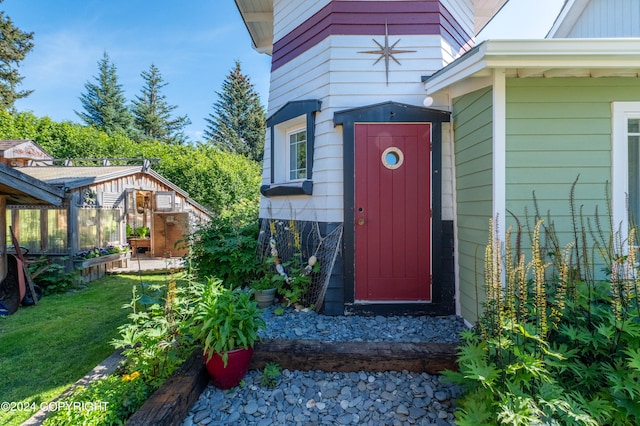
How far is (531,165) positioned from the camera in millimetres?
2734

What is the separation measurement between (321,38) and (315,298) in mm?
3134

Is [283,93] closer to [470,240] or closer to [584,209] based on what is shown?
[470,240]

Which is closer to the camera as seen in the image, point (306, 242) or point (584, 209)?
point (584, 209)

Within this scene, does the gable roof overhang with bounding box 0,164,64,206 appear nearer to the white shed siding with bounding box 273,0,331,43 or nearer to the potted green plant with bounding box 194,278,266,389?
the potted green plant with bounding box 194,278,266,389

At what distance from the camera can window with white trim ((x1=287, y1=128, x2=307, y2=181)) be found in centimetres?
413

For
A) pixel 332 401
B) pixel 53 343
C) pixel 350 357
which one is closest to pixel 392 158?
pixel 350 357

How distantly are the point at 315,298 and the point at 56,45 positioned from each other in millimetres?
21655

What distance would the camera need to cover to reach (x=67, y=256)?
6.20 meters

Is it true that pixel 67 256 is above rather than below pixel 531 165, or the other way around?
below

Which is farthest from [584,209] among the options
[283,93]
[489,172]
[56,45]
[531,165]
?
[56,45]

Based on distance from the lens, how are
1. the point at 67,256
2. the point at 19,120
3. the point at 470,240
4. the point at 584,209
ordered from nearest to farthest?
the point at 584,209
the point at 470,240
the point at 67,256
the point at 19,120

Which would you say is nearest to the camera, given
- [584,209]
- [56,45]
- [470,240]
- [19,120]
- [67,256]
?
[584,209]

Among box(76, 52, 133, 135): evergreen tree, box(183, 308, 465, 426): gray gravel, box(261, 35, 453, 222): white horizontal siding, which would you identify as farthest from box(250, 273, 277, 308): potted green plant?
box(76, 52, 133, 135): evergreen tree

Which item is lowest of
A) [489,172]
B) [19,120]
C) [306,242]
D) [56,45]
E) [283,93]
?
[306,242]
